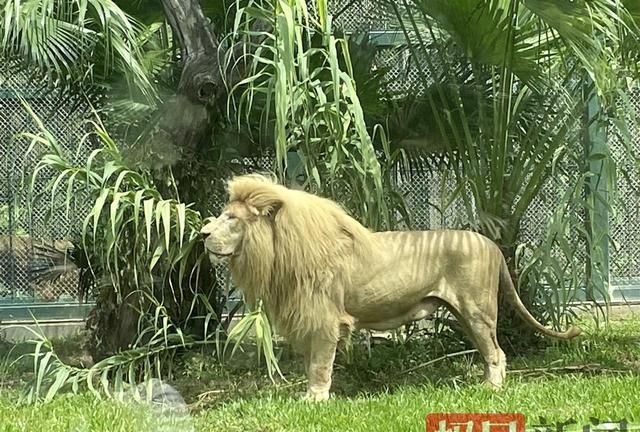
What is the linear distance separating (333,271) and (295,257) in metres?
0.18

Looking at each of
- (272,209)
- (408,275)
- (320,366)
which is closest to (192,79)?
(272,209)

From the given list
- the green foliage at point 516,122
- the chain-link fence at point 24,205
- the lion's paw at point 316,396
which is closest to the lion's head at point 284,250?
the lion's paw at point 316,396

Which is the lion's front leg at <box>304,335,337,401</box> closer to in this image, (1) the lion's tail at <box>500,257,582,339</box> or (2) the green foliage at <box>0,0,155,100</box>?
(1) the lion's tail at <box>500,257,582,339</box>

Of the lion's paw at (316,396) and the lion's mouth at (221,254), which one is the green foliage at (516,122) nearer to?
the lion's paw at (316,396)

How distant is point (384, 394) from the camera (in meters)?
3.88

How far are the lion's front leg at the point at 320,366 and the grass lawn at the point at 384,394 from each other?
0.26 ft

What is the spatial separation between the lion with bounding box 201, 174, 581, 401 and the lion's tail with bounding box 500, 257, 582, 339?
0.11 m

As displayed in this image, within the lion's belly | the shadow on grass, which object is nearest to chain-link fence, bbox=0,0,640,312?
the shadow on grass

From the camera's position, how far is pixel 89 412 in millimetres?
3545

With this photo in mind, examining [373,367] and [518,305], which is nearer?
[518,305]

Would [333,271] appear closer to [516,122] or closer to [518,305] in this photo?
[518,305]

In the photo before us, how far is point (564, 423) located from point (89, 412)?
5.51 ft

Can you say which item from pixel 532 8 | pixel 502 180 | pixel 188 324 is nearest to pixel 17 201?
pixel 188 324

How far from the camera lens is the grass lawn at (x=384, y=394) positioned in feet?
10.8
